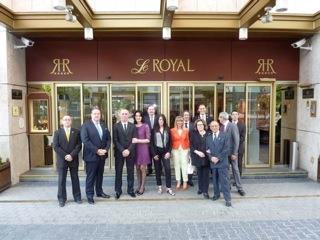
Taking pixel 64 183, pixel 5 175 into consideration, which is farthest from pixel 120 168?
pixel 5 175

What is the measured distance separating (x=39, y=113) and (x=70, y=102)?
0.81 metres

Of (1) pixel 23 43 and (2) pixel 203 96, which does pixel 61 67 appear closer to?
(1) pixel 23 43

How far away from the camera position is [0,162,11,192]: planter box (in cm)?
599

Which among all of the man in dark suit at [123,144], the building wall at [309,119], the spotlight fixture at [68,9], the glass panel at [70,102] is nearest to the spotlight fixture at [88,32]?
the spotlight fixture at [68,9]

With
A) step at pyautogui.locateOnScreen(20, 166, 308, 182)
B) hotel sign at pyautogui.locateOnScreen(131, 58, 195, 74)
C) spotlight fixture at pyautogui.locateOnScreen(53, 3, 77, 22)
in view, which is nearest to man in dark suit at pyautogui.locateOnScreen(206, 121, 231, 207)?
step at pyautogui.locateOnScreen(20, 166, 308, 182)

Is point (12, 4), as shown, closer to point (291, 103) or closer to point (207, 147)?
point (207, 147)

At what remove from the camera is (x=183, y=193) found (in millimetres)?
Answer: 5879

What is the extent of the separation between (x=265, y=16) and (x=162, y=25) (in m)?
2.03

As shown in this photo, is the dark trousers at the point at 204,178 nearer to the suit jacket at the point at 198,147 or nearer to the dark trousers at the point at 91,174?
the suit jacket at the point at 198,147

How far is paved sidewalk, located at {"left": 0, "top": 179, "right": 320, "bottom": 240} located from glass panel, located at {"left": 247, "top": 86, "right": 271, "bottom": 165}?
1.64 meters

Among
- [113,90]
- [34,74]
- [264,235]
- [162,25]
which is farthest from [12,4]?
[264,235]

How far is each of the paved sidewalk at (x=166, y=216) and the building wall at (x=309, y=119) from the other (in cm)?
96

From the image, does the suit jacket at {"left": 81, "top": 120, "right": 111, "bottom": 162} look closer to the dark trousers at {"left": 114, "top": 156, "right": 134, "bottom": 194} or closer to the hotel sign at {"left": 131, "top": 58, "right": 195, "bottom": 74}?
the dark trousers at {"left": 114, "top": 156, "right": 134, "bottom": 194}

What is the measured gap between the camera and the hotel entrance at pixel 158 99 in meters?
7.44
